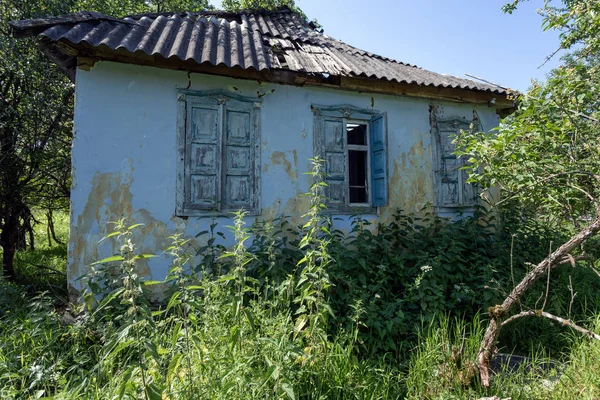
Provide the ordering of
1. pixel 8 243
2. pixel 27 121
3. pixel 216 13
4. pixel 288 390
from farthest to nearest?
1. pixel 216 13
2. pixel 8 243
3. pixel 27 121
4. pixel 288 390

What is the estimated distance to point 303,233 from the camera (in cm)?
453

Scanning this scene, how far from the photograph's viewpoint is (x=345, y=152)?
16.1ft

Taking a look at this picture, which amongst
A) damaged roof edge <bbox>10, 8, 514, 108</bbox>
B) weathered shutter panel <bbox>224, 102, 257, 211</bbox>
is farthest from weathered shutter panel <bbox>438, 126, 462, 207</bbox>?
weathered shutter panel <bbox>224, 102, 257, 211</bbox>

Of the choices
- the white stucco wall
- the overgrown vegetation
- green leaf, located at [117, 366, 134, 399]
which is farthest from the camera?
the white stucco wall

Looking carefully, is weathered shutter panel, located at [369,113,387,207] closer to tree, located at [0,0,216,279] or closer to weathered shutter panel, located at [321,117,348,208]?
weathered shutter panel, located at [321,117,348,208]

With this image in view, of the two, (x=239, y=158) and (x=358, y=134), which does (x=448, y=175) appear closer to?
(x=358, y=134)

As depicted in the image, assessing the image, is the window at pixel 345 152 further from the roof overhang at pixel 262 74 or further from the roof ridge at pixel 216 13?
the roof ridge at pixel 216 13

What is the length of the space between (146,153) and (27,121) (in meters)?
2.78

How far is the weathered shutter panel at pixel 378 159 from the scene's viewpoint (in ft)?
15.8

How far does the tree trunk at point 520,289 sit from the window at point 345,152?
2.49 metres

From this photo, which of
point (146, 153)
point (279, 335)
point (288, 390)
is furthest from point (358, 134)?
point (288, 390)

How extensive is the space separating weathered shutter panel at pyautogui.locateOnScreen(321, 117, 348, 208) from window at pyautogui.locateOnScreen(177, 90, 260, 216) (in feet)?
A: 3.39

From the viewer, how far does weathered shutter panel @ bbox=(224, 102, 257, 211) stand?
4309 mm

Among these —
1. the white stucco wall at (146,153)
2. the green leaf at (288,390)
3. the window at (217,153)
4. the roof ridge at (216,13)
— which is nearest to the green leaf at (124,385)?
the green leaf at (288,390)
